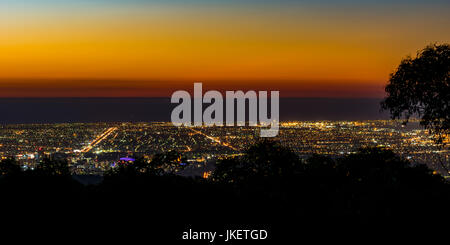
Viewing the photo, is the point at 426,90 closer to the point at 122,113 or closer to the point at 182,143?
the point at 182,143

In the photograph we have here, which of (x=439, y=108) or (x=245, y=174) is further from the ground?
(x=439, y=108)

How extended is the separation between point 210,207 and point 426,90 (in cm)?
439

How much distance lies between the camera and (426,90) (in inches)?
311

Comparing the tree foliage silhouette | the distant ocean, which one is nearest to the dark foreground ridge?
the tree foliage silhouette

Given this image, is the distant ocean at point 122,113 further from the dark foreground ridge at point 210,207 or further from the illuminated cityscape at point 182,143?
the dark foreground ridge at point 210,207

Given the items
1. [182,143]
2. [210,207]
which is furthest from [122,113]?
[210,207]

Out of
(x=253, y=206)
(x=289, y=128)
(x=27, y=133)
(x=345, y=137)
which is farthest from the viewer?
(x=289, y=128)

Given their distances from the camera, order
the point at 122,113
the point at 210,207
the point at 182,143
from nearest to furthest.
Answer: the point at 210,207 → the point at 182,143 → the point at 122,113

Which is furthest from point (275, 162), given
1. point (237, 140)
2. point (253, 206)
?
point (237, 140)

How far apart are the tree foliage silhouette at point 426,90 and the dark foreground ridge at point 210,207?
4.47 feet

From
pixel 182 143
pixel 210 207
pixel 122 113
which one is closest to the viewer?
pixel 210 207
